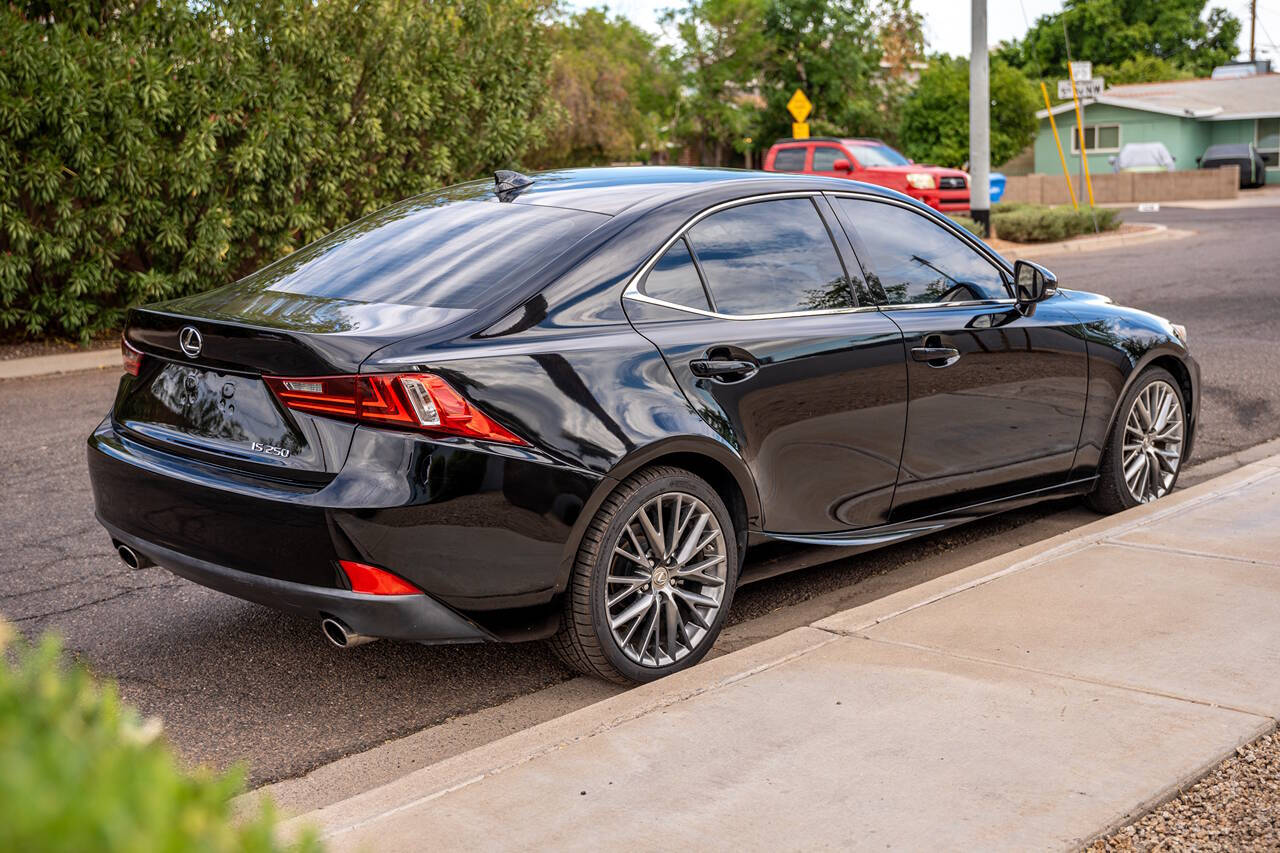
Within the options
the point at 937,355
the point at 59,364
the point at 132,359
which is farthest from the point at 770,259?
the point at 59,364

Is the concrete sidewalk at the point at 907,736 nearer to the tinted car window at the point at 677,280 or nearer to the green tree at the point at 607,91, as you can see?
the tinted car window at the point at 677,280

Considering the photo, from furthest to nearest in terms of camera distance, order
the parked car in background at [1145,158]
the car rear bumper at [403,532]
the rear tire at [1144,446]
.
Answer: the parked car in background at [1145,158]
the rear tire at [1144,446]
the car rear bumper at [403,532]

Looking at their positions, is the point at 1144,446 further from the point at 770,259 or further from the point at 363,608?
the point at 363,608

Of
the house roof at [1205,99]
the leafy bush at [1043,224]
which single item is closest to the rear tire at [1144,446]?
the leafy bush at [1043,224]

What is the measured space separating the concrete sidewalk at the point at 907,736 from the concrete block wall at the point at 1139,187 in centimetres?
4309

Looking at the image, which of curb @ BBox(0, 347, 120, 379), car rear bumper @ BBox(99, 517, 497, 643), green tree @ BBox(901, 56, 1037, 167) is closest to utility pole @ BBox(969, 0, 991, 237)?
curb @ BBox(0, 347, 120, 379)

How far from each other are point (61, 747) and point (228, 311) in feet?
11.4

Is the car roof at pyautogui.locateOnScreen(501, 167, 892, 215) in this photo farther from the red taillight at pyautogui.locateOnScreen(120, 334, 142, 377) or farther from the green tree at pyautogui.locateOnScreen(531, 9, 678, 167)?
the green tree at pyautogui.locateOnScreen(531, 9, 678, 167)

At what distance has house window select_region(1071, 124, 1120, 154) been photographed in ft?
194

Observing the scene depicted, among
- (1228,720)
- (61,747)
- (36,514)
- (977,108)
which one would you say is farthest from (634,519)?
(977,108)

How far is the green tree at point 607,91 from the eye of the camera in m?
36.4

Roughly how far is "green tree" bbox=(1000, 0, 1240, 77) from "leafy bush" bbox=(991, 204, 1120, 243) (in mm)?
61632

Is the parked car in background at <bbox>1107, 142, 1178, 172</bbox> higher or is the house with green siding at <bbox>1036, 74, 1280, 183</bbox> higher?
the house with green siding at <bbox>1036, 74, 1280, 183</bbox>

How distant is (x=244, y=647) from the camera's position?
497 cm
